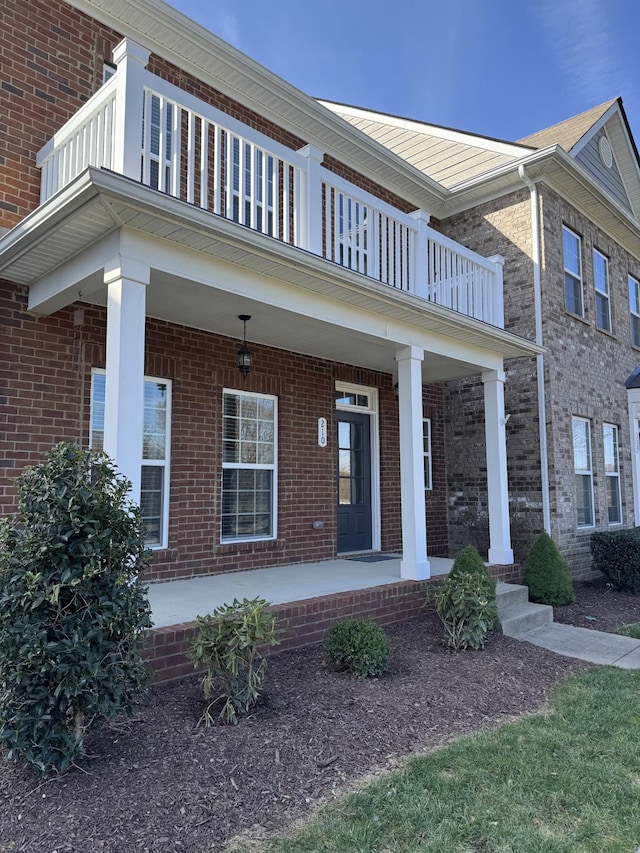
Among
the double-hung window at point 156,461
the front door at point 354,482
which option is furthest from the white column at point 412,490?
the double-hung window at point 156,461

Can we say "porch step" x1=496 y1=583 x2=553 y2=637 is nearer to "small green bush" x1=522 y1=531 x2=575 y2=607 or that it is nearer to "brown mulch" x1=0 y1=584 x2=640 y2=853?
"small green bush" x1=522 y1=531 x2=575 y2=607

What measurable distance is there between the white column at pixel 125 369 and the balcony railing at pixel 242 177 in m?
0.73

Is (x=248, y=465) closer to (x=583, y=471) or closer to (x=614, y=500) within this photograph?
(x=583, y=471)

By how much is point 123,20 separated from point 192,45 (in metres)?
0.77

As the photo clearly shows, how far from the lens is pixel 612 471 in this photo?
11.2 metres

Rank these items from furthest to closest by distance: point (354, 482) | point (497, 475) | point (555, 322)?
1. point (555, 322)
2. point (354, 482)
3. point (497, 475)

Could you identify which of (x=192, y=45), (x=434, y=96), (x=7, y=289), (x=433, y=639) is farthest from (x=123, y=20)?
(x=434, y=96)

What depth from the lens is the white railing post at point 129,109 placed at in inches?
168

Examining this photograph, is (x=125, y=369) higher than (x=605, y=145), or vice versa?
(x=605, y=145)

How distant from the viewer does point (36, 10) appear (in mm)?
5926

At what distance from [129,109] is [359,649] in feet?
14.5

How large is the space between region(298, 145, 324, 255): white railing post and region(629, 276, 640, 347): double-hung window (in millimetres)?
9415

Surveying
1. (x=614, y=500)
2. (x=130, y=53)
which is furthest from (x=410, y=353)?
(x=614, y=500)

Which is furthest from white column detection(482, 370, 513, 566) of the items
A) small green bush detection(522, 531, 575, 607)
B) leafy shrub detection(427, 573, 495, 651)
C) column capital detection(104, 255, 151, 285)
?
column capital detection(104, 255, 151, 285)
